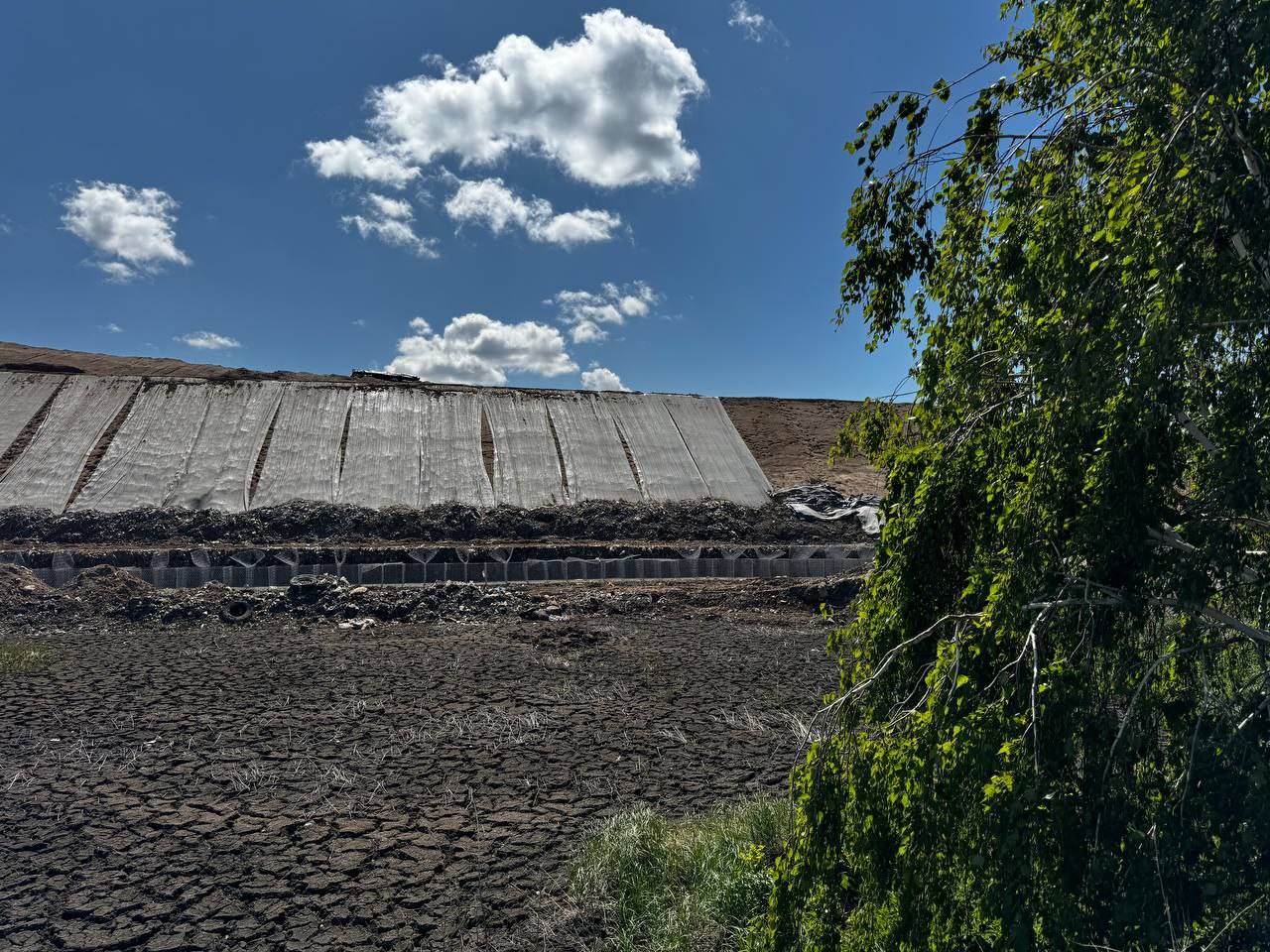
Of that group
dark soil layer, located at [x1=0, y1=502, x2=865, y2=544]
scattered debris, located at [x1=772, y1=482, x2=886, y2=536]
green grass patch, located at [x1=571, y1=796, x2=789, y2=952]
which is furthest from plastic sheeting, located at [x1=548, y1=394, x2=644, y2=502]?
green grass patch, located at [x1=571, y1=796, x2=789, y2=952]

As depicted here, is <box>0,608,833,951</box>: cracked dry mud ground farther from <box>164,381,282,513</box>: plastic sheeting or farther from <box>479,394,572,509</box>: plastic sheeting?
<box>479,394,572,509</box>: plastic sheeting

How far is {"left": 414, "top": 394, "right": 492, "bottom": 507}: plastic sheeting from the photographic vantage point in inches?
839

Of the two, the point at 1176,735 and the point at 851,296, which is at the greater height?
the point at 851,296

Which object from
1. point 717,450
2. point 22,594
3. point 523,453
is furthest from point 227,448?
point 717,450

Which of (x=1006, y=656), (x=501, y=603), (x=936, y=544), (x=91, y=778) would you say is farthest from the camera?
(x=501, y=603)

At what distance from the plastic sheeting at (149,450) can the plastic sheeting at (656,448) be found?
12.5 metres

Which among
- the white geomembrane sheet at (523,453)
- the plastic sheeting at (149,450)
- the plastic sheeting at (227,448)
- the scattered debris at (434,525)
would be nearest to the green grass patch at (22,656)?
the scattered debris at (434,525)

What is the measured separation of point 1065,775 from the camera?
203 cm

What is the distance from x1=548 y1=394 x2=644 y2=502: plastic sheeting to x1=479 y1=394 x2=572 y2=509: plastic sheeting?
0.37 m

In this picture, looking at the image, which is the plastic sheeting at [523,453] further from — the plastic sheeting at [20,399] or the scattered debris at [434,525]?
the plastic sheeting at [20,399]

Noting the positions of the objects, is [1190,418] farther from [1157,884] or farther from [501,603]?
[501,603]

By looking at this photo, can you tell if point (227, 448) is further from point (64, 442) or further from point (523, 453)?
point (523, 453)

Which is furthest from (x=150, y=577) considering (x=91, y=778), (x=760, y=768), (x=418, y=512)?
(x=760, y=768)

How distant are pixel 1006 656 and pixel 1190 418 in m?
0.80
